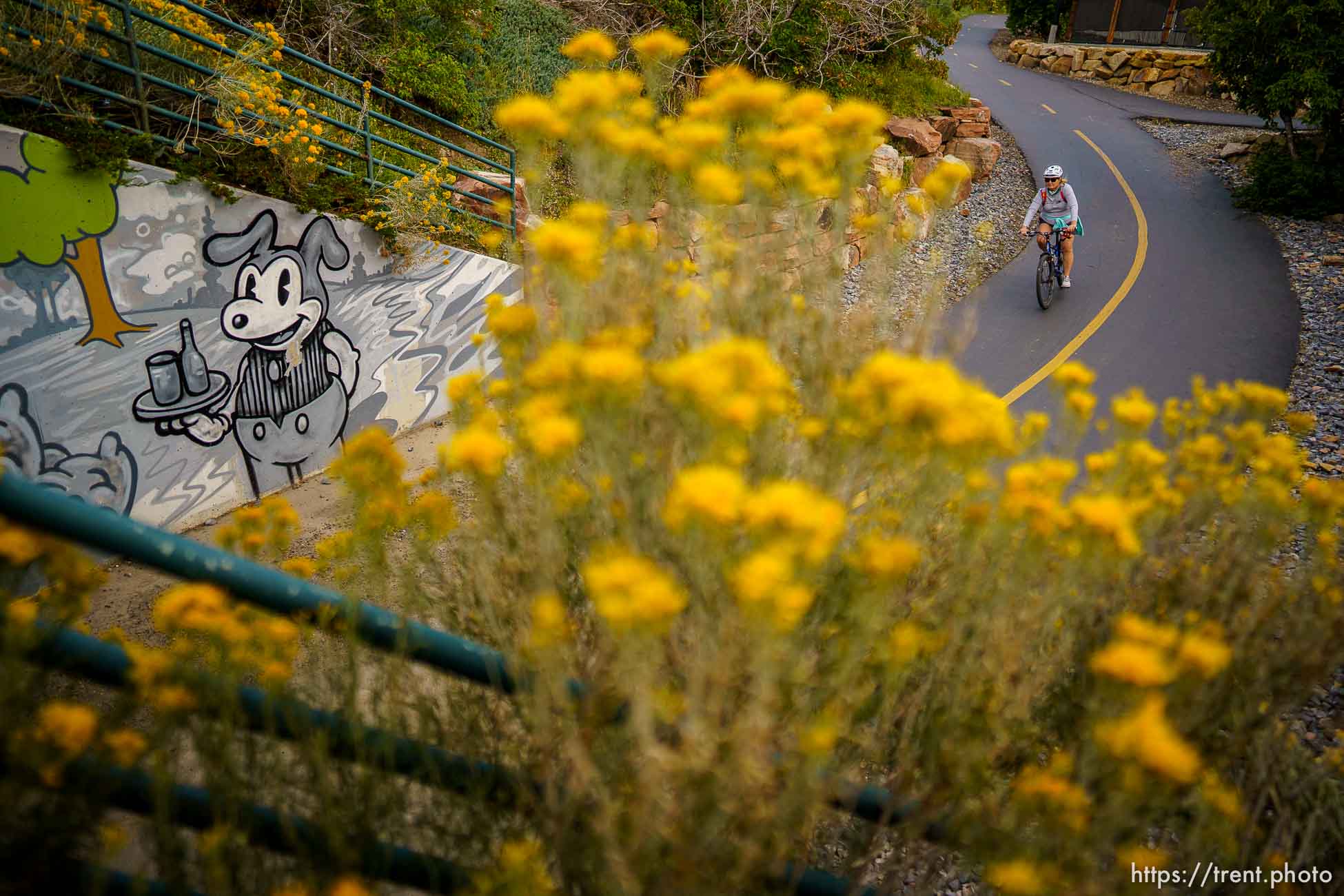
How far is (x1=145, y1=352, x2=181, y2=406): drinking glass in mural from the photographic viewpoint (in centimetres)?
473

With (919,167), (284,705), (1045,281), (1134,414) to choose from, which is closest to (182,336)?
(284,705)

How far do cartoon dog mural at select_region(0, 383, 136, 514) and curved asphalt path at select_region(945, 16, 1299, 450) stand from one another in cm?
633

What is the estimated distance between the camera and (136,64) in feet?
14.9

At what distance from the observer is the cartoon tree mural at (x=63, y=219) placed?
402 cm

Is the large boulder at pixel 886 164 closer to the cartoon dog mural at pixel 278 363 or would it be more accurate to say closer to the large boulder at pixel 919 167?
the large boulder at pixel 919 167

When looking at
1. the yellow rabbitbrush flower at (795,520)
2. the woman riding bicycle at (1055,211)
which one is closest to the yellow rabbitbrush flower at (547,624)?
the yellow rabbitbrush flower at (795,520)

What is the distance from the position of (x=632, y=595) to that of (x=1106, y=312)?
1010cm

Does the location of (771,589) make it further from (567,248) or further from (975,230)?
(975,230)

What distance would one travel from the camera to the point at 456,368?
7.01m

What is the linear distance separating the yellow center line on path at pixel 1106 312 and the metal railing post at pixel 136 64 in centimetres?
660

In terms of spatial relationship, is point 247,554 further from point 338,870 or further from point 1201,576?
point 1201,576

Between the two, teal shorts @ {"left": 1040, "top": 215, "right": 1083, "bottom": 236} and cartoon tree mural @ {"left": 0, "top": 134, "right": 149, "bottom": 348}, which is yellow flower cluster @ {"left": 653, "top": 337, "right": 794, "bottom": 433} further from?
teal shorts @ {"left": 1040, "top": 215, "right": 1083, "bottom": 236}

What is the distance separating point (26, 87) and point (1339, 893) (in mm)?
6807

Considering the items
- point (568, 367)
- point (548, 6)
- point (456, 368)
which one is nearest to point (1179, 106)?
point (548, 6)
